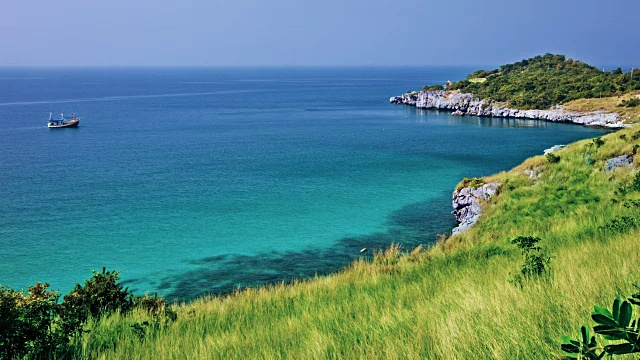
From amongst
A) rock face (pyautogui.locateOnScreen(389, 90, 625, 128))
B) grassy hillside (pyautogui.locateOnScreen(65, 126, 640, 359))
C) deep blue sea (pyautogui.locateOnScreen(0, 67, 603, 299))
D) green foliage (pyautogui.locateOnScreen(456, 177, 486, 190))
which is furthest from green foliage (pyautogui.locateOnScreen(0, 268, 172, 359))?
rock face (pyautogui.locateOnScreen(389, 90, 625, 128))

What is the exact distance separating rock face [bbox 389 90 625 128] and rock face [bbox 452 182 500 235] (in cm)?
A: 4790

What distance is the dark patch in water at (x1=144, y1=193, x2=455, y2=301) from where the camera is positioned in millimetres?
22203

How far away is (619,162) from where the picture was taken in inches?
892

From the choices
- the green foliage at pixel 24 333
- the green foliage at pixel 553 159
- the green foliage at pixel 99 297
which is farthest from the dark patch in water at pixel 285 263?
the green foliage at pixel 24 333

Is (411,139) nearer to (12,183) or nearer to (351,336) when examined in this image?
(12,183)

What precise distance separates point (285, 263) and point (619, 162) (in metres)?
16.3

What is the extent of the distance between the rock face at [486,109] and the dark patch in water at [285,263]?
164ft

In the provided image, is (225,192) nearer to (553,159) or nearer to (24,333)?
(553,159)

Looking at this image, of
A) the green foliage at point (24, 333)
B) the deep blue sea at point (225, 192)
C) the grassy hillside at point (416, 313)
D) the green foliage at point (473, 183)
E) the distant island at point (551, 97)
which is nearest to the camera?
the grassy hillside at point (416, 313)

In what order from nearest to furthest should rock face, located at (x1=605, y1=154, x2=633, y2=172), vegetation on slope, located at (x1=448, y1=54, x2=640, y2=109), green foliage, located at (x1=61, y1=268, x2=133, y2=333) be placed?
green foliage, located at (x1=61, y1=268, x2=133, y2=333) < rock face, located at (x1=605, y1=154, x2=633, y2=172) < vegetation on slope, located at (x1=448, y1=54, x2=640, y2=109)

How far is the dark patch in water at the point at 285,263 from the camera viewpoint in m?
22.2

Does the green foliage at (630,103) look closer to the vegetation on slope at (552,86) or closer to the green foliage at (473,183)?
the vegetation on slope at (552,86)

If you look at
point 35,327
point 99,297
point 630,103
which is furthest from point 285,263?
point 630,103

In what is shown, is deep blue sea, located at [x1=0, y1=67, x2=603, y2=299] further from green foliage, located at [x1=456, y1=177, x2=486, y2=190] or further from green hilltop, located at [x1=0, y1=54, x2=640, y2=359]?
green hilltop, located at [x1=0, y1=54, x2=640, y2=359]
